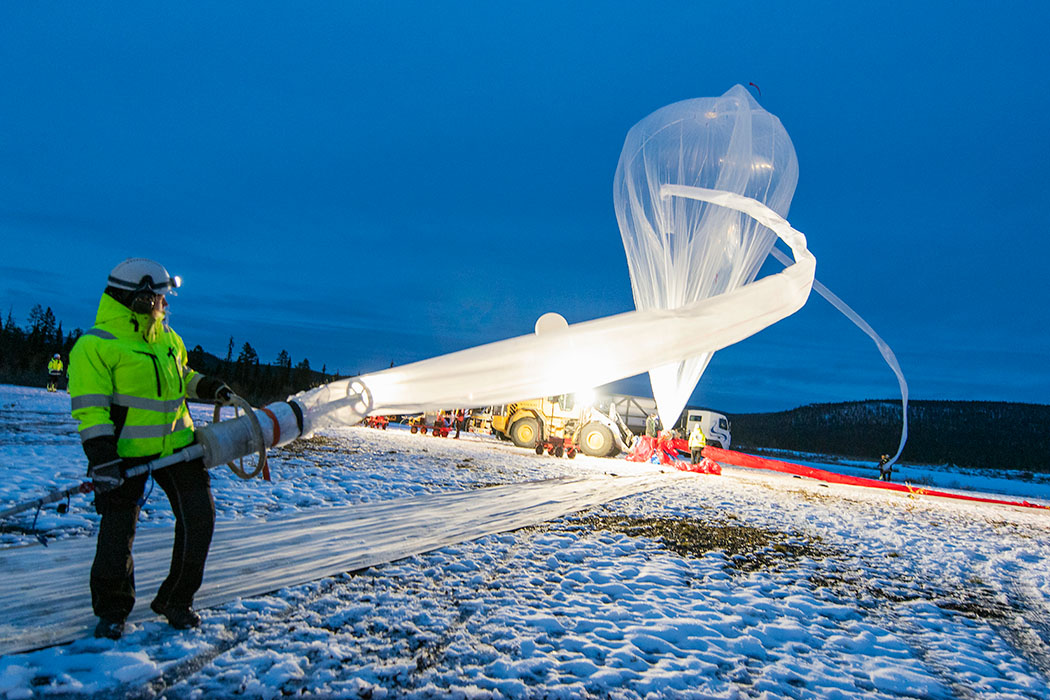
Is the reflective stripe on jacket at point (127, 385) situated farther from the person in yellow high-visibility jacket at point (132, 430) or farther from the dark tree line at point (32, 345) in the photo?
the dark tree line at point (32, 345)

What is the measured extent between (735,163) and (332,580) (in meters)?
6.46

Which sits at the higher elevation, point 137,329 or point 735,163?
point 735,163

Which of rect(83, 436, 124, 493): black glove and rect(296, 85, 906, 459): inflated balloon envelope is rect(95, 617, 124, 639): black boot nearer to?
rect(83, 436, 124, 493): black glove

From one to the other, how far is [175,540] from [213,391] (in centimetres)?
84

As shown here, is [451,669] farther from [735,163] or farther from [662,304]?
[735,163]

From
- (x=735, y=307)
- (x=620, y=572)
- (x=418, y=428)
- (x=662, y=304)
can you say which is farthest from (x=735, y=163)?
(x=418, y=428)

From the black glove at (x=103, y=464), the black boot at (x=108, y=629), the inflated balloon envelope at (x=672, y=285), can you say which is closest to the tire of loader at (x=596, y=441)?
the inflated balloon envelope at (x=672, y=285)

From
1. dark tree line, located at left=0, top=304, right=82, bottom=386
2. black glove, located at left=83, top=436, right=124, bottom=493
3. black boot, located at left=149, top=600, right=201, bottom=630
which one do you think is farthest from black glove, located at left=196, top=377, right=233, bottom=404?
dark tree line, located at left=0, top=304, right=82, bottom=386

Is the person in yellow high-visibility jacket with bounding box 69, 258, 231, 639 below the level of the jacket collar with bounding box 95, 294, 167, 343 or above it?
below

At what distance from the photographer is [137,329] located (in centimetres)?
288

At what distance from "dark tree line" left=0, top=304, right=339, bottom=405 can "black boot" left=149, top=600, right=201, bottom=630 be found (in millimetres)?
29050

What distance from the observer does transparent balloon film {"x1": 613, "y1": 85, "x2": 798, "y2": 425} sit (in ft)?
23.3

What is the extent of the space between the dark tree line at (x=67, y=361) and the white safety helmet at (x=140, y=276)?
28955mm

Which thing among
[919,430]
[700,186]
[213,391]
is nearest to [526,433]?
[700,186]
